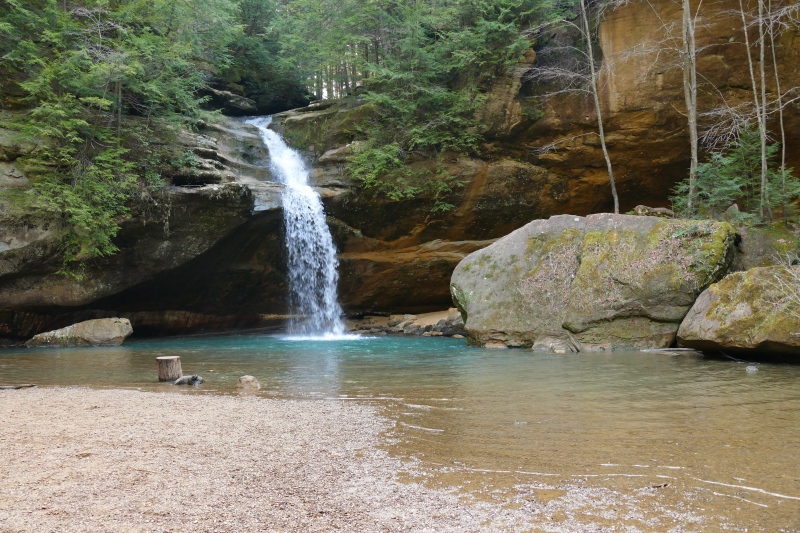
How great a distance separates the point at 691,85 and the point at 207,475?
15.0 m

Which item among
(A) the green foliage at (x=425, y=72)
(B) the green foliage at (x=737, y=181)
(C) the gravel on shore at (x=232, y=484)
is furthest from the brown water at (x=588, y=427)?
(A) the green foliage at (x=425, y=72)

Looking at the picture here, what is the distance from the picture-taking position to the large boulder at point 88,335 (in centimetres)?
1434

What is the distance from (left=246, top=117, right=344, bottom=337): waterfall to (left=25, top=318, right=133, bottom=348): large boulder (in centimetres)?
575

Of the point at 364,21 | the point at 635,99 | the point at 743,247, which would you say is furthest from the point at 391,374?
the point at 364,21

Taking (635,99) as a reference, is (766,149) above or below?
below

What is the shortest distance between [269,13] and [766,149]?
23.2 m

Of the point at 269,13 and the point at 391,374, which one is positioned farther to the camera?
the point at 269,13

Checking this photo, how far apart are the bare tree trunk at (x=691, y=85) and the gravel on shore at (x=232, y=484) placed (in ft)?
38.6

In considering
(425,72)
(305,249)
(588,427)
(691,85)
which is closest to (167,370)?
(588,427)

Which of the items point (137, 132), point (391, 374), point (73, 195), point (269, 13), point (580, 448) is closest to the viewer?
point (580, 448)

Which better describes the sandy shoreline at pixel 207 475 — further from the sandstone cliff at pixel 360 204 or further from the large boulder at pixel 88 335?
the large boulder at pixel 88 335

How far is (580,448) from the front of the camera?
10.9 ft

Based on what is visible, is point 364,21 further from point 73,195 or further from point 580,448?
point 580,448

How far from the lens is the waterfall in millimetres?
16688
